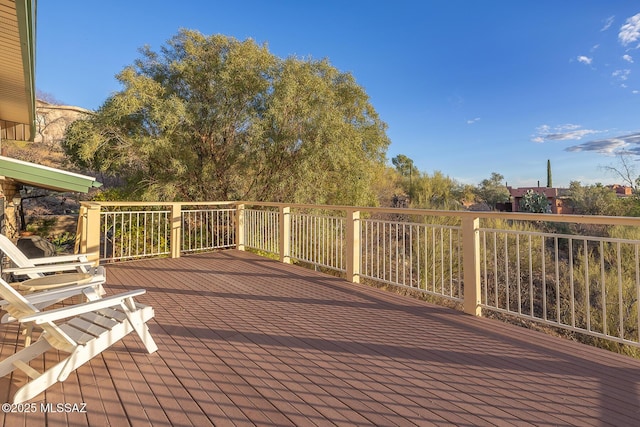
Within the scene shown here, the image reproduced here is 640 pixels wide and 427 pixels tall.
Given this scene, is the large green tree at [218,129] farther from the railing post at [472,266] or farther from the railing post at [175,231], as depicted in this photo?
the railing post at [472,266]

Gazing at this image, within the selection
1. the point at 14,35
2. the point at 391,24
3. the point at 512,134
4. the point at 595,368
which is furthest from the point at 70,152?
the point at 512,134

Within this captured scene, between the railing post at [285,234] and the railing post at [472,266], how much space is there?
3078 mm

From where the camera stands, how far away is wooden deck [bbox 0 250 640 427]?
5.16 feet

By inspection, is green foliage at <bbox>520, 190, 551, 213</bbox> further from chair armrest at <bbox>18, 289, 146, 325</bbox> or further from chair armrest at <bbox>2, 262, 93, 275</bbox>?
chair armrest at <bbox>18, 289, 146, 325</bbox>

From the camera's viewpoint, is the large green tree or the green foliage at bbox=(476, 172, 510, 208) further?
the green foliage at bbox=(476, 172, 510, 208)

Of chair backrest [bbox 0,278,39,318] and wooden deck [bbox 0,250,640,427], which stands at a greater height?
chair backrest [bbox 0,278,39,318]

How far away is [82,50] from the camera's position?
20.3 metres

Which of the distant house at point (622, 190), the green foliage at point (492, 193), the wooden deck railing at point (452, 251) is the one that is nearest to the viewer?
the wooden deck railing at point (452, 251)

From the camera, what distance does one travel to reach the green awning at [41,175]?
3.29m

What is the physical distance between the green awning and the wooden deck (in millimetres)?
1650

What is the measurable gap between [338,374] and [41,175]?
385 centimetres

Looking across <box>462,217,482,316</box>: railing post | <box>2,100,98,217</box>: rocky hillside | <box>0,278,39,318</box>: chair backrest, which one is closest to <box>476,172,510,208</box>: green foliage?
<box>462,217,482,316</box>: railing post

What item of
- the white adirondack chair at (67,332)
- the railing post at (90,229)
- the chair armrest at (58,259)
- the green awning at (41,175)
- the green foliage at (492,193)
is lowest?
the white adirondack chair at (67,332)

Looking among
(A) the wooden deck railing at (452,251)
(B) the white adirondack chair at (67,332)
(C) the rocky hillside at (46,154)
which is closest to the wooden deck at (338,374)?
(B) the white adirondack chair at (67,332)
